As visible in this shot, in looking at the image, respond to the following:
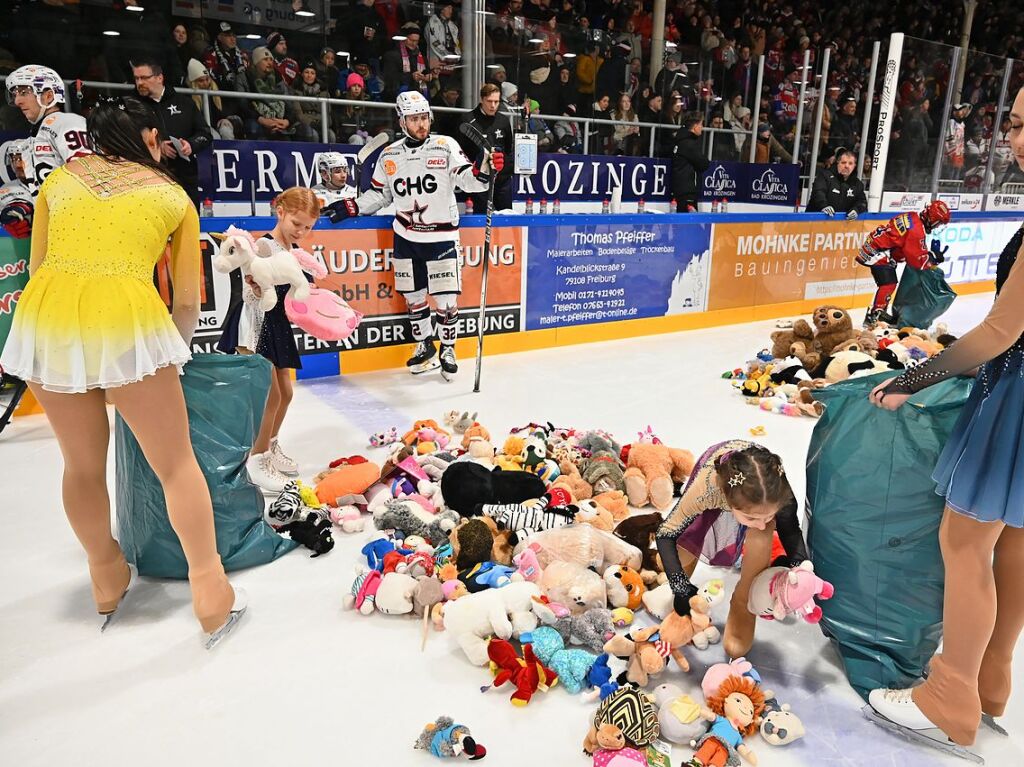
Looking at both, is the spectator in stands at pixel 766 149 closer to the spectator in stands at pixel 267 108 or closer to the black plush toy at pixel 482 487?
the spectator in stands at pixel 267 108

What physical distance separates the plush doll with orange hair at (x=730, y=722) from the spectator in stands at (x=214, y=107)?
6517mm

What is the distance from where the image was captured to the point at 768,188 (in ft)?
35.1

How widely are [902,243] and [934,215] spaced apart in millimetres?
337

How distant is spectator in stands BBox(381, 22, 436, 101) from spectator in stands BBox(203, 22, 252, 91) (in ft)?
4.63

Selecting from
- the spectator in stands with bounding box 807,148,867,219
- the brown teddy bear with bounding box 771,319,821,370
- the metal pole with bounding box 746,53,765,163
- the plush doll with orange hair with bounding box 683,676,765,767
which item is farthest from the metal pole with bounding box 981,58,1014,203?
the plush doll with orange hair with bounding box 683,676,765,767

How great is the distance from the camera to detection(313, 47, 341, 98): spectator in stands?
746 centimetres

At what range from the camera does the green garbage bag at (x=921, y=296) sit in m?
5.95

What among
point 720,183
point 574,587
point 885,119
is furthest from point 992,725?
point 720,183

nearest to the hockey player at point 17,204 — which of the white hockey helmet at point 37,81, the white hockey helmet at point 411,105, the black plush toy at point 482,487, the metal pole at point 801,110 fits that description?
the white hockey helmet at point 37,81

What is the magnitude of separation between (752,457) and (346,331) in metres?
2.16

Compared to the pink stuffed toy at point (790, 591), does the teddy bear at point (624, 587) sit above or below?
below

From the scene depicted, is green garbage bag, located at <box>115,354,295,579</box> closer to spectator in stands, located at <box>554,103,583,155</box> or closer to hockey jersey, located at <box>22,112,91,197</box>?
hockey jersey, located at <box>22,112,91,197</box>

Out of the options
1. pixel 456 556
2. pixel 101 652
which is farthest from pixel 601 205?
pixel 101 652

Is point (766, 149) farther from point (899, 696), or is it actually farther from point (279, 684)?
point (279, 684)
